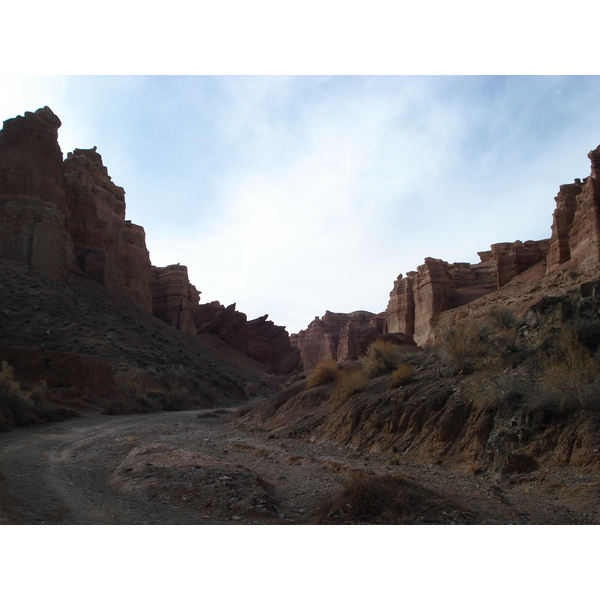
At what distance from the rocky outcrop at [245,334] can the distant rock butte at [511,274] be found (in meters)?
20.1

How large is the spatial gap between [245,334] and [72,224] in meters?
38.3

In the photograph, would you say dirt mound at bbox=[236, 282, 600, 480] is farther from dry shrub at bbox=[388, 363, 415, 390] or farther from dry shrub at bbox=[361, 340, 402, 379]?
dry shrub at bbox=[361, 340, 402, 379]

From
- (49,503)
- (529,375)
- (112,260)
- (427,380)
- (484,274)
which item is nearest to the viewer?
(49,503)

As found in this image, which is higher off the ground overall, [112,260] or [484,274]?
[112,260]

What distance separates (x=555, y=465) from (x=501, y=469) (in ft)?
3.15

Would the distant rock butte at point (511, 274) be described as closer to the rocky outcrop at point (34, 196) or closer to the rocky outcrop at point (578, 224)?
the rocky outcrop at point (578, 224)

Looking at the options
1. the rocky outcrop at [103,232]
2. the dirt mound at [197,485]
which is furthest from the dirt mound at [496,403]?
the rocky outcrop at [103,232]

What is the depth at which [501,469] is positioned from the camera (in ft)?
31.0

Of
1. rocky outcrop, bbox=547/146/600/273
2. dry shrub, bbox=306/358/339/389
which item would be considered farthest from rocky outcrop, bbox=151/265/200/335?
dry shrub, bbox=306/358/339/389

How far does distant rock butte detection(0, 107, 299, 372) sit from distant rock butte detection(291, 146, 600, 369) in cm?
2787

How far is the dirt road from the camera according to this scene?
702 cm

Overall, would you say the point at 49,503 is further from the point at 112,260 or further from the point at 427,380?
the point at 112,260
